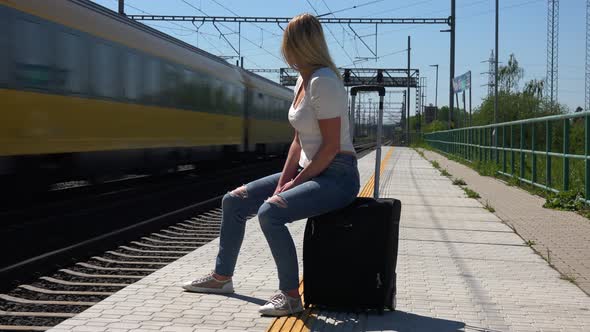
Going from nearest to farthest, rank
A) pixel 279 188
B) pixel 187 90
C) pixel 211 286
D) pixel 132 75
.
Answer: pixel 279 188
pixel 211 286
pixel 132 75
pixel 187 90

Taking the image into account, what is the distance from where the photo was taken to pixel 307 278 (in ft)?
15.8

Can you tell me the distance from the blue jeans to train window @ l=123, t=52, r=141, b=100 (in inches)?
382

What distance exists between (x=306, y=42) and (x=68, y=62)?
7.96 m

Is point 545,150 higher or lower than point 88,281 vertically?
higher

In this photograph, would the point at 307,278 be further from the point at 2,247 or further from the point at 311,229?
the point at 2,247

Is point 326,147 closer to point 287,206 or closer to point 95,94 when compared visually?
point 287,206

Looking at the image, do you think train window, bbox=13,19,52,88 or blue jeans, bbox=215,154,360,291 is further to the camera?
train window, bbox=13,19,52,88

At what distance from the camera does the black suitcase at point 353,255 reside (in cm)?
464

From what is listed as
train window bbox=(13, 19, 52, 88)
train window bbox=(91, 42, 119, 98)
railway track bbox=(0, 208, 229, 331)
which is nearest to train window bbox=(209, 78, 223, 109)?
train window bbox=(91, 42, 119, 98)

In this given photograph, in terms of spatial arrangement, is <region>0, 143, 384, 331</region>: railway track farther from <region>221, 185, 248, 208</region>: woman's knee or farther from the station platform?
<region>221, 185, 248, 208</region>: woman's knee

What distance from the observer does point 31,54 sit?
10.6m

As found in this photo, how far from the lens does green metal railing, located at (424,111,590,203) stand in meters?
11.9

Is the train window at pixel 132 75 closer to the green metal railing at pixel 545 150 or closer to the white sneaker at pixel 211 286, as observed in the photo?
the green metal railing at pixel 545 150

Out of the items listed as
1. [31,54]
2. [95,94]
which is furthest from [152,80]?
[31,54]
